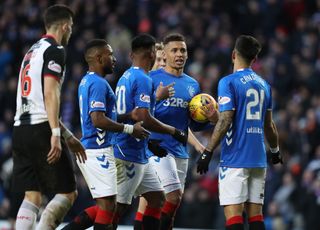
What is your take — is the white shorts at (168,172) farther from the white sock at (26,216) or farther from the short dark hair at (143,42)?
the white sock at (26,216)

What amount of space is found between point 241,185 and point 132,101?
167 centimetres

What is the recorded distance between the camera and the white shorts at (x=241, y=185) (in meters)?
10.5

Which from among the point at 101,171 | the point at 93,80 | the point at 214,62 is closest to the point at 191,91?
the point at 93,80

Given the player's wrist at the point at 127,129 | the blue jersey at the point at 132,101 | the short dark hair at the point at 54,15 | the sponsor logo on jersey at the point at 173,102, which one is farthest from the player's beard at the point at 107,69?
the sponsor logo on jersey at the point at 173,102

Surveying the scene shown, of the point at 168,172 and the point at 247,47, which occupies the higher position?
the point at 247,47

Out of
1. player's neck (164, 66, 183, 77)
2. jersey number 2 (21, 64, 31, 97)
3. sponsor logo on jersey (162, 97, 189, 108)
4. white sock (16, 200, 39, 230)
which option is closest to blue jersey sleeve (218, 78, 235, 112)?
sponsor logo on jersey (162, 97, 189, 108)

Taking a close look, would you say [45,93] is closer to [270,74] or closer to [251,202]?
[251,202]

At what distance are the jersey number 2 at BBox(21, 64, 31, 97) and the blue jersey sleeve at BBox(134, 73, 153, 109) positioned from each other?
146 cm

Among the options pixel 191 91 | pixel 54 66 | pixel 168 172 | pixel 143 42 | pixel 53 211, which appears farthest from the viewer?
pixel 191 91

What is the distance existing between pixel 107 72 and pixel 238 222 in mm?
2320

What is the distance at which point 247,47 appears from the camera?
10.6 metres

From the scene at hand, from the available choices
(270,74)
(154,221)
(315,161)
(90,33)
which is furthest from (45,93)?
(90,33)

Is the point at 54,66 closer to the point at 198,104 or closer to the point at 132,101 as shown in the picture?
the point at 132,101

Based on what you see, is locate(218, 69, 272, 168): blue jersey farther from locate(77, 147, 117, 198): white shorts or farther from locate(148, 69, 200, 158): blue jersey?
locate(77, 147, 117, 198): white shorts
